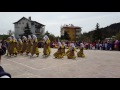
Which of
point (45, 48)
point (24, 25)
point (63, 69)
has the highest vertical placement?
point (24, 25)

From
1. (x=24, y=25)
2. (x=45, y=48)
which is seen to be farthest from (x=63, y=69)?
(x=24, y=25)

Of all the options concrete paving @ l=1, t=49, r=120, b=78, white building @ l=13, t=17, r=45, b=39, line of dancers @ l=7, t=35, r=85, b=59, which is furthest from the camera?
white building @ l=13, t=17, r=45, b=39

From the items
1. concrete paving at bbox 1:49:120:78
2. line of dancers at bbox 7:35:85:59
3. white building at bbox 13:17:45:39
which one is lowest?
concrete paving at bbox 1:49:120:78

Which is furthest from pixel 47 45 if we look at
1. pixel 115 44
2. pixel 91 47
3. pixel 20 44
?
pixel 91 47

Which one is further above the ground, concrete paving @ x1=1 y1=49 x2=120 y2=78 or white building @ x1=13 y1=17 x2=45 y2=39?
white building @ x1=13 y1=17 x2=45 y2=39

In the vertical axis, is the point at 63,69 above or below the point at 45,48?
below

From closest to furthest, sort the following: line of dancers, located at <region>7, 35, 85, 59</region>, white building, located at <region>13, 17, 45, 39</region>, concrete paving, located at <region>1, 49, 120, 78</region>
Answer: concrete paving, located at <region>1, 49, 120, 78</region> < line of dancers, located at <region>7, 35, 85, 59</region> < white building, located at <region>13, 17, 45, 39</region>

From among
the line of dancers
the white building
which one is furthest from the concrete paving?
the white building

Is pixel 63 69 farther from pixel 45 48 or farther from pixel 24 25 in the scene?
pixel 24 25

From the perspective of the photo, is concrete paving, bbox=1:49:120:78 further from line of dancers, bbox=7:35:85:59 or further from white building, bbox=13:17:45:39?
white building, bbox=13:17:45:39
